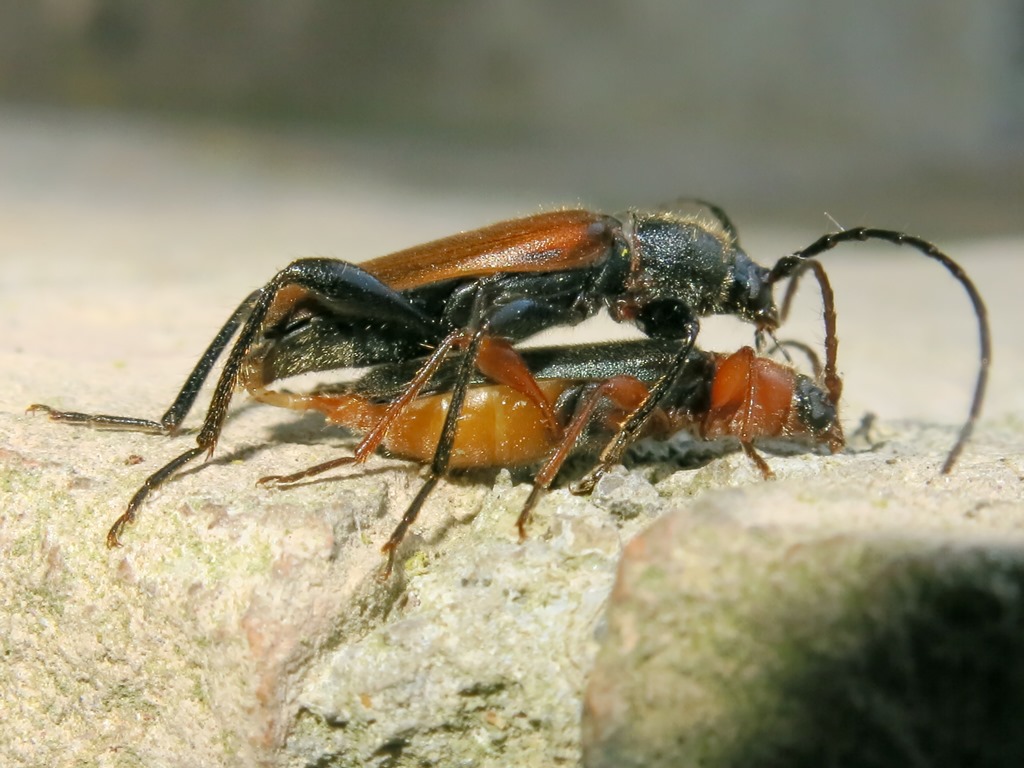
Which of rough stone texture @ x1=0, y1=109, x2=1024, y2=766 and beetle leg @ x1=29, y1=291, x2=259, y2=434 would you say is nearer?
rough stone texture @ x1=0, y1=109, x2=1024, y2=766

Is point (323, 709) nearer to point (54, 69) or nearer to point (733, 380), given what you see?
point (733, 380)

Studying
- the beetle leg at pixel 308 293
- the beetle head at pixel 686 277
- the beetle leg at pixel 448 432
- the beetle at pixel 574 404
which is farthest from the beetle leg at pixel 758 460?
the beetle leg at pixel 308 293

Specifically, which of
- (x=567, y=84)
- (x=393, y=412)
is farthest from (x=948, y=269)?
(x=567, y=84)

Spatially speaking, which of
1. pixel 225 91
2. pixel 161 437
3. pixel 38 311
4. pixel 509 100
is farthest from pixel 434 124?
pixel 161 437

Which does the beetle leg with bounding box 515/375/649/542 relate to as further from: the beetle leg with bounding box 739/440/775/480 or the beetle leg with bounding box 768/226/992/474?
the beetle leg with bounding box 768/226/992/474

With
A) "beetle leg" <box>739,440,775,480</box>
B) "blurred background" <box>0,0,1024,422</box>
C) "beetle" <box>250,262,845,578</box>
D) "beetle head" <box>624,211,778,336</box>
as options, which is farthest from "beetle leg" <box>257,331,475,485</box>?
"blurred background" <box>0,0,1024,422</box>

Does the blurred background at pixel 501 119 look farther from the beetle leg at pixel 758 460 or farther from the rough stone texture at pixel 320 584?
the beetle leg at pixel 758 460
